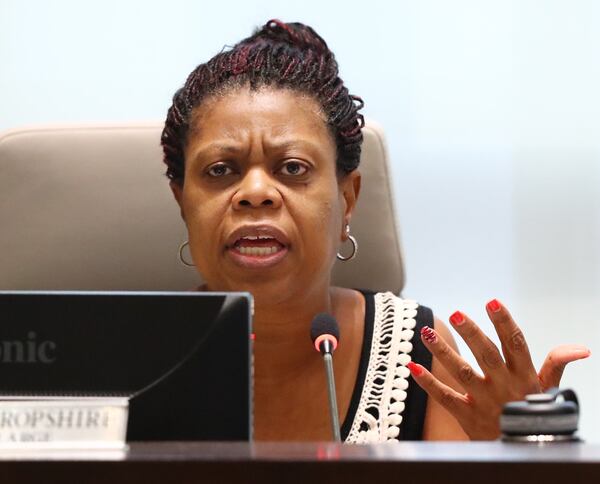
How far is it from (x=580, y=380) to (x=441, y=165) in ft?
1.75

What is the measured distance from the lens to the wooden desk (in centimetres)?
68

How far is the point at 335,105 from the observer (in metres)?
1.63

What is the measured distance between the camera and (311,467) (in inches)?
27.2

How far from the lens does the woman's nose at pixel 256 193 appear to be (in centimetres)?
149

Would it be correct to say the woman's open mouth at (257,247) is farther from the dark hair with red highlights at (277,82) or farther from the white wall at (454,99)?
the white wall at (454,99)

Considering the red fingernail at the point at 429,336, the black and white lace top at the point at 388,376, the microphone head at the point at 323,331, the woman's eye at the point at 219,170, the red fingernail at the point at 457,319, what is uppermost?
the woman's eye at the point at 219,170

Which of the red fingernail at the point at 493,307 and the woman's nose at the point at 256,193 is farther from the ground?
the woman's nose at the point at 256,193

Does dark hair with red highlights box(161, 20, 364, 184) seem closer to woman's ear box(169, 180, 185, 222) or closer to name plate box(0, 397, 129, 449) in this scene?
woman's ear box(169, 180, 185, 222)

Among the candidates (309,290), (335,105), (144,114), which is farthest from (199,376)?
(144,114)

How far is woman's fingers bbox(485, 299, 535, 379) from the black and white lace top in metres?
0.35

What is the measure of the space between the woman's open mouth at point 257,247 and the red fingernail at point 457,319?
332 millimetres

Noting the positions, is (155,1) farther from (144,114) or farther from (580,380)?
(580,380)

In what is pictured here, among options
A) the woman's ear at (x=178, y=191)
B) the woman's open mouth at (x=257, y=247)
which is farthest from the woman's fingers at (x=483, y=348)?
the woman's ear at (x=178, y=191)

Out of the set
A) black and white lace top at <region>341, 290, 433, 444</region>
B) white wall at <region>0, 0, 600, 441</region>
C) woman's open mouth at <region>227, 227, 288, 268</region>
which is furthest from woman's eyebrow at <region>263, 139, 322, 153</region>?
white wall at <region>0, 0, 600, 441</region>
